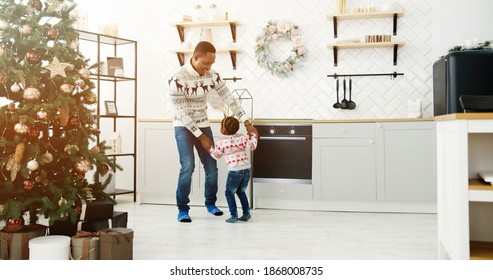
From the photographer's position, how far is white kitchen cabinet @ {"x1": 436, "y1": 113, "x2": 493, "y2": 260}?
5.95 ft

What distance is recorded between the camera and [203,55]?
3.49 meters

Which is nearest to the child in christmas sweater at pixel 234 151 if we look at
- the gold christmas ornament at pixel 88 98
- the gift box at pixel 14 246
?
the gold christmas ornament at pixel 88 98

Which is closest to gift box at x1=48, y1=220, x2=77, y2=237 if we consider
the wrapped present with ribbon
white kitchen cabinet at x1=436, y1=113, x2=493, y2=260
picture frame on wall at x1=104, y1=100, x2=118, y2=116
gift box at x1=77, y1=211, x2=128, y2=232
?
gift box at x1=77, y1=211, x2=128, y2=232

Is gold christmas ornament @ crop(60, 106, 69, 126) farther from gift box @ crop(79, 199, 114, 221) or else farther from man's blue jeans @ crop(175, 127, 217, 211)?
man's blue jeans @ crop(175, 127, 217, 211)

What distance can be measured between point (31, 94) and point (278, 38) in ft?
9.43

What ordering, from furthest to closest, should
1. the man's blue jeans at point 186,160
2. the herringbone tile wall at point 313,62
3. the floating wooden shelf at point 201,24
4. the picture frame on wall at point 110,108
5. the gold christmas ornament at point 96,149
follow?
the floating wooden shelf at point 201,24
the picture frame on wall at point 110,108
the herringbone tile wall at point 313,62
the man's blue jeans at point 186,160
the gold christmas ornament at point 96,149

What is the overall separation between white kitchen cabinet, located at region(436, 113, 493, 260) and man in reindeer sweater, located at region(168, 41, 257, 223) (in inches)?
63.6

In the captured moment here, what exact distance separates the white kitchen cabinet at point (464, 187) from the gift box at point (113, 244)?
1497 mm

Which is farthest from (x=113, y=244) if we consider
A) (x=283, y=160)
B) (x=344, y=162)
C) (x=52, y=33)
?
(x=344, y=162)

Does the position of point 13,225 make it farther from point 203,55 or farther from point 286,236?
point 203,55

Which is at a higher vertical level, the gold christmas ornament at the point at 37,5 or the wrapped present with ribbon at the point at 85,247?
the gold christmas ornament at the point at 37,5

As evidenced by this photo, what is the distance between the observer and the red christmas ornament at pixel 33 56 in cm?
249

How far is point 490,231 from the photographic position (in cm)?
214

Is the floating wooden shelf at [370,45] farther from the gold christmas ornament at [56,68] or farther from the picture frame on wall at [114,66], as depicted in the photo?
the gold christmas ornament at [56,68]
